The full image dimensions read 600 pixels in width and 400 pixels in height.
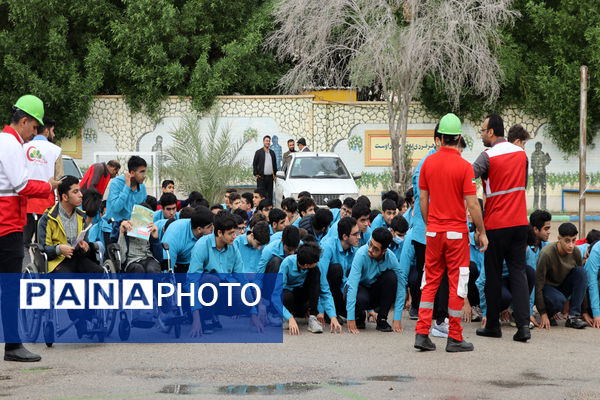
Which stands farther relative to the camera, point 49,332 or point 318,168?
point 318,168

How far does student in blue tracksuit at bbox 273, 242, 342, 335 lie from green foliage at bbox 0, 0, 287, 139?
17954mm

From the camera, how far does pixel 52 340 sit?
27.2ft

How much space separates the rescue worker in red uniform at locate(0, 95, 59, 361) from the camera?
7406 mm

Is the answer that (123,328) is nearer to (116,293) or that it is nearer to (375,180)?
(116,293)

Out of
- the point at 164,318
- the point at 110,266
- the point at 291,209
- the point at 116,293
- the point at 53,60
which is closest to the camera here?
the point at 116,293

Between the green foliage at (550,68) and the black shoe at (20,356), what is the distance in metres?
20.6

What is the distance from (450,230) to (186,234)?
3173mm

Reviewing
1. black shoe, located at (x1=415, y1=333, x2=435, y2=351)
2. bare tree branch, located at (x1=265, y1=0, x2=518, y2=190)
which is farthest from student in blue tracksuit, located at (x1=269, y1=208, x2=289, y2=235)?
bare tree branch, located at (x1=265, y1=0, x2=518, y2=190)

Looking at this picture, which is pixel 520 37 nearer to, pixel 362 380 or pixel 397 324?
pixel 397 324

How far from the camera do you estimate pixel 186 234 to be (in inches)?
386

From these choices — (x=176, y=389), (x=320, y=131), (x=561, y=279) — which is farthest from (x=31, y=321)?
(x=320, y=131)

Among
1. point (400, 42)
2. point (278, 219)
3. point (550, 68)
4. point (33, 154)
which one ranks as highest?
point (400, 42)

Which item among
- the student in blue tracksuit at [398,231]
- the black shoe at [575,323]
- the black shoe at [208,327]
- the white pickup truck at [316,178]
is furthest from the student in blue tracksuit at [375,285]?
the white pickup truck at [316,178]

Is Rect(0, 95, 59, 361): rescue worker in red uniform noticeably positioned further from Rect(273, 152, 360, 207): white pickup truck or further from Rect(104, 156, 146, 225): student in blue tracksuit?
Rect(273, 152, 360, 207): white pickup truck
